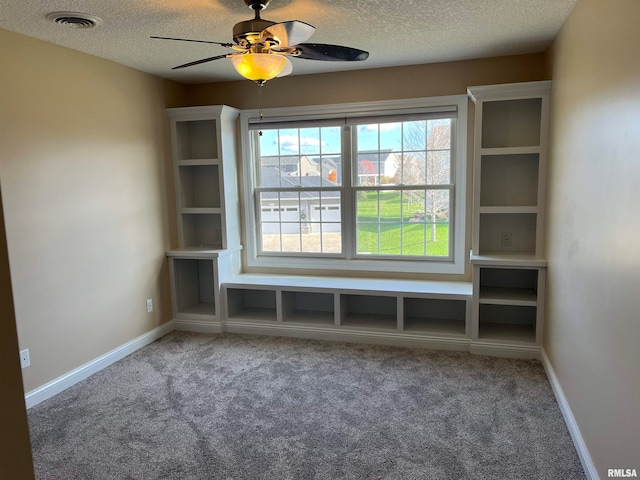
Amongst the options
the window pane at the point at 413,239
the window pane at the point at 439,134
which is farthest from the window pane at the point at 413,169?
the window pane at the point at 413,239

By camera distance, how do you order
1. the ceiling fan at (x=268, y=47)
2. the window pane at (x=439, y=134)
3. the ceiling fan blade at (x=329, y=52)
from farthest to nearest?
the window pane at (x=439, y=134), the ceiling fan blade at (x=329, y=52), the ceiling fan at (x=268, y=47)

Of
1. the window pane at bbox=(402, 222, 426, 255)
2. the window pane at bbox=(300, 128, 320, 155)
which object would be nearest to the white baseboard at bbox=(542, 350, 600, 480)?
the window pane at bbox=(402, 222, 426, 255)

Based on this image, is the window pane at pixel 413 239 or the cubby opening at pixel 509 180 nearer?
the cubby opening at pixel 509 180

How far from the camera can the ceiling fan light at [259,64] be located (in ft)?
7.52

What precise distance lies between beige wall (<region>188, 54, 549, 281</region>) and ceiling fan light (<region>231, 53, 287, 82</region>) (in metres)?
1.92

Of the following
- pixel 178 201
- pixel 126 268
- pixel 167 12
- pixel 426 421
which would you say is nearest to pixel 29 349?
pixel 126 268

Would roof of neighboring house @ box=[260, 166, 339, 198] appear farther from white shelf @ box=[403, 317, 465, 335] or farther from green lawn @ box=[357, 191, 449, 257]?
white shelf @ box=[403, 317, 465, 335]

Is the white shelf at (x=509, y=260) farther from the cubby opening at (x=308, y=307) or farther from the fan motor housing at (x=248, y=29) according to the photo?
the fan motor housing at (x=248, y=29)

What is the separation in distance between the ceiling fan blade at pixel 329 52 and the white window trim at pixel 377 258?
5.68 ft

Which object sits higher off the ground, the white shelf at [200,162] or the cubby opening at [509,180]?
the white shelf at [200,162]

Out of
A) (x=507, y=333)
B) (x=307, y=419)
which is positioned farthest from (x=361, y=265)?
(x=307, y=419)

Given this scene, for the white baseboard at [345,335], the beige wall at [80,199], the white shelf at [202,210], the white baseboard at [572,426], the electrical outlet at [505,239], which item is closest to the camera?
the white baseboard at [572,426]

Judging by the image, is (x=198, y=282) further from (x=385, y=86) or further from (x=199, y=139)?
(x=385, y=86)

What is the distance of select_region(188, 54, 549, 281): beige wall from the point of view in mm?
3793
